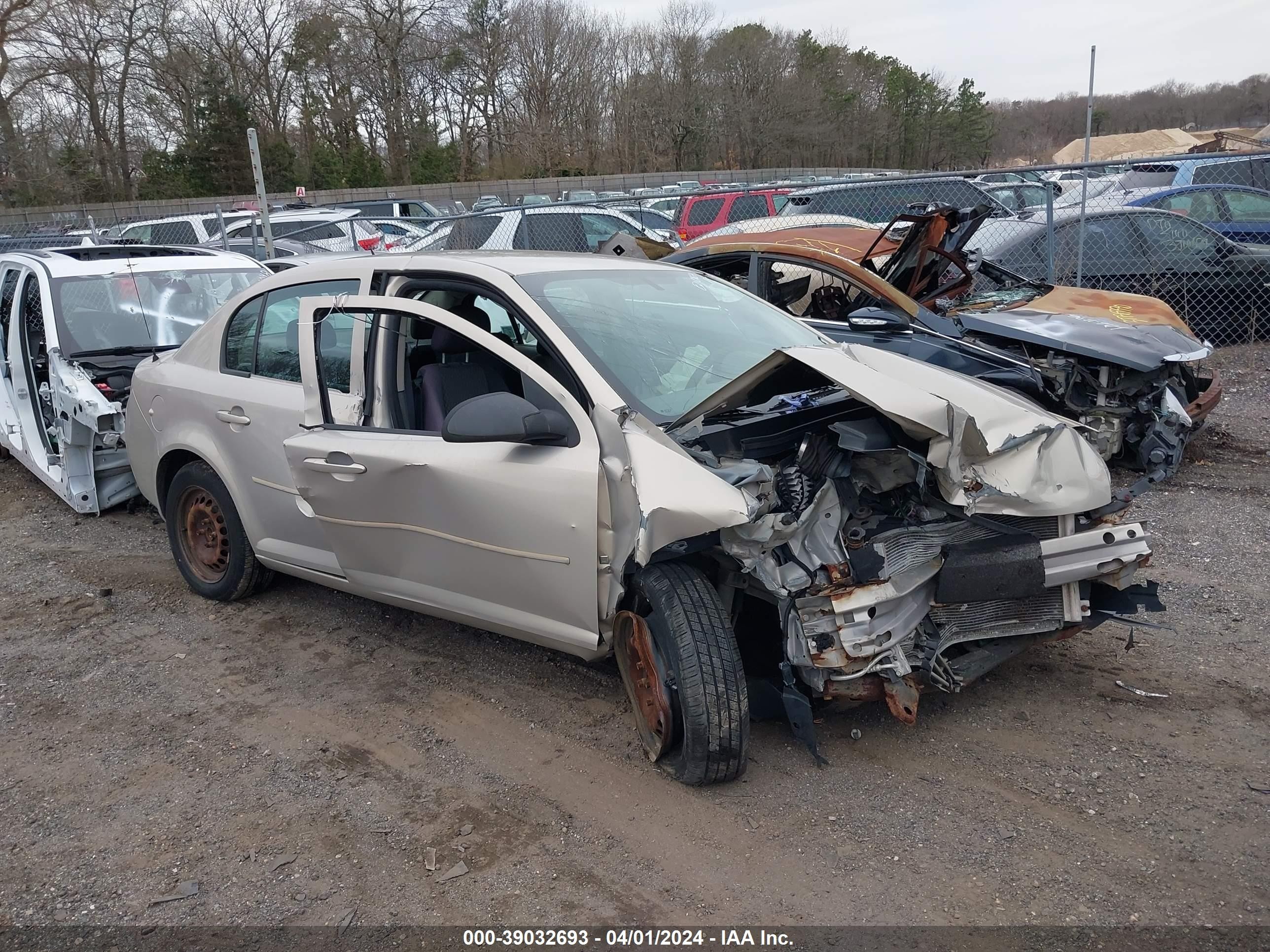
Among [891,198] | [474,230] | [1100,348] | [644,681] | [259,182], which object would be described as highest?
[259,182]

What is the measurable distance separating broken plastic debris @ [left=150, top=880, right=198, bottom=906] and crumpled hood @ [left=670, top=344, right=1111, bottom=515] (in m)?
2.05

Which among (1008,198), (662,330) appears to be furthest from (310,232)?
(662,330)

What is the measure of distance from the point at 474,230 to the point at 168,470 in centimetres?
896

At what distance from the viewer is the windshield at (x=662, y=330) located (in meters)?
3.56

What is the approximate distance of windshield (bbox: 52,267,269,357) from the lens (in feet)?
21.8

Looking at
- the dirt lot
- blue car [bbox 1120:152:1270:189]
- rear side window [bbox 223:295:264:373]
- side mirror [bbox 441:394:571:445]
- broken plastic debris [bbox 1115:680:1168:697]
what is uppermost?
blue car [bbox 1120:152:1270:189]

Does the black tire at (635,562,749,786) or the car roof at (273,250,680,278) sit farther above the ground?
the car roof at (273,250,680,278)

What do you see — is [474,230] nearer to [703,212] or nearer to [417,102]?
[703,212]

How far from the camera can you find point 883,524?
333 cm

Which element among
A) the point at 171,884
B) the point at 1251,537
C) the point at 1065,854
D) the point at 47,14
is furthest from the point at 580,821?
the point at 47,14

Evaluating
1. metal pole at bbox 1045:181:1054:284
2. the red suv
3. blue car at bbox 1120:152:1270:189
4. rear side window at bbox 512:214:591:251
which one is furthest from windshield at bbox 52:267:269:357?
blue car at bbox 1120:152:1270:189

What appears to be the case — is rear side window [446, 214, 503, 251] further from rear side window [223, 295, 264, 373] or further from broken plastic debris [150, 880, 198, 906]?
broken plastic debris [150, 880, 198, 906]

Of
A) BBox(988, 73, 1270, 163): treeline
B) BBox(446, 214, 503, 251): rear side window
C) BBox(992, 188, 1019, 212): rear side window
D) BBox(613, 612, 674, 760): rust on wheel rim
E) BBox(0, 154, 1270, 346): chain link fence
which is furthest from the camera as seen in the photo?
BBox(988, 73, 1270, 163): treeline

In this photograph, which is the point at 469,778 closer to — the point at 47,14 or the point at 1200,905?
the point at 1200,905
